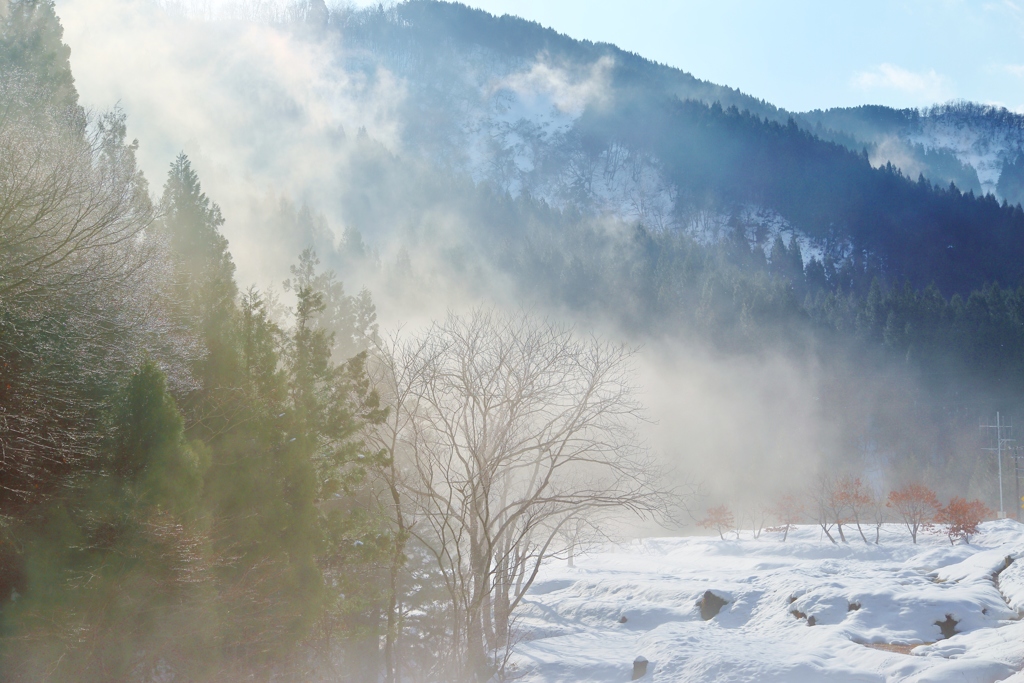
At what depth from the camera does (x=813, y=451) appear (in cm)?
8288

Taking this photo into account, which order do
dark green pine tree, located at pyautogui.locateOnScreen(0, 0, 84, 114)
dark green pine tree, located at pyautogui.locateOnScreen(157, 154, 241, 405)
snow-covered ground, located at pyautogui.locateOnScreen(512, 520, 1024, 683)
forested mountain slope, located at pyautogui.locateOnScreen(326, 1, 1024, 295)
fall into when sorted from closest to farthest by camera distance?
dark green pine tree, located at pyautogui.locateOnScreen(157, 154, 241, 405) → dark green pine tree, located at pyautogui.locateOnScreen(0, 0, 84, 114) → snow-covered ground, located at pyautogui.locateOnScreen(512, 520, 1024, 683) → forested mountain slope, located at pyautogui.locateOnScreen(326, 1, 1024, 295)

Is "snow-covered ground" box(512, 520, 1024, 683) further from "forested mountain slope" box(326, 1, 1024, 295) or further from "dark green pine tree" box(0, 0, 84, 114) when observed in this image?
"forested mountain slope" box(326, 1, 1024, 295)

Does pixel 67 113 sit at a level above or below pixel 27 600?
above

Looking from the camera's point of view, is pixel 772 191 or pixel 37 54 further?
pixel 772 191

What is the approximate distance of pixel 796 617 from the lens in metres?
28.7

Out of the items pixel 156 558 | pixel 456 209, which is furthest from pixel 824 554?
A: pixel 456 209

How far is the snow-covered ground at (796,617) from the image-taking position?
1964 centimetres

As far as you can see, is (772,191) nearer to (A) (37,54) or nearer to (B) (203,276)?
(B) (203,276)

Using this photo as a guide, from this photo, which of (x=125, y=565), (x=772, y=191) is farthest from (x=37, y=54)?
(x=772, y=191)

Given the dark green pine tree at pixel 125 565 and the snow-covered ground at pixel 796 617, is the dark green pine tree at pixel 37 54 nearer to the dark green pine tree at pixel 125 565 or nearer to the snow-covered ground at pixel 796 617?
the dark green pine tree at pixel 125 565

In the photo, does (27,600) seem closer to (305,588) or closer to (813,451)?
(305,588)

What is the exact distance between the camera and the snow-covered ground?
773 inches

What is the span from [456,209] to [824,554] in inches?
4296

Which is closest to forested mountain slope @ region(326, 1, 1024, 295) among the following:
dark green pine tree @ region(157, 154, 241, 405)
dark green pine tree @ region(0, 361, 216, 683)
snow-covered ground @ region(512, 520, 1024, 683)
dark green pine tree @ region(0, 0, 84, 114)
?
snow-covered ground @ region(512, 520, 1024, 683)
